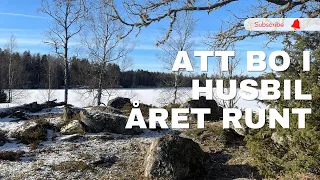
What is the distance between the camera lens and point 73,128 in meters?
11.5

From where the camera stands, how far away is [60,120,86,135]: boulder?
11.3 meters

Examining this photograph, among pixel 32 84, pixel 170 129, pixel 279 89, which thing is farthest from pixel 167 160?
pixel 32 84

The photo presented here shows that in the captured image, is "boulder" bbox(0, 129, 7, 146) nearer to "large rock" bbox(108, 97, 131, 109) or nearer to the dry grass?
the dry grass

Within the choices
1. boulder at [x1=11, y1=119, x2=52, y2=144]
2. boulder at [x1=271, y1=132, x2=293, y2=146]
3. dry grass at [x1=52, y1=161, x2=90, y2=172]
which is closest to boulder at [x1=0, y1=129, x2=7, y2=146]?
boulder at [x1=11, y1=119, x2=52, y2=144]

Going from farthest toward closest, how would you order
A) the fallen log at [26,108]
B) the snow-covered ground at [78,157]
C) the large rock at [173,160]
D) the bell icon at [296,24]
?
the fallen log at [26,108], the snow-covered ground at [78,157], the large rock at [173,160], the bell icon at [296,24]

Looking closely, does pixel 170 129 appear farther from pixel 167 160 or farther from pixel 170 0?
pixel 170 0

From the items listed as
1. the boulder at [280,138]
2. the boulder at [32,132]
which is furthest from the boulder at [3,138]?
the boulder at [280,138]

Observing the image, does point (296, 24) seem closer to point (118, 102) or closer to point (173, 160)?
point (173, 160)

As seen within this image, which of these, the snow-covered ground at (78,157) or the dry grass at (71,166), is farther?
the dry grass at (71,166)

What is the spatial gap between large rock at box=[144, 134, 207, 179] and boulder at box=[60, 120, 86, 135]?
4.29 m

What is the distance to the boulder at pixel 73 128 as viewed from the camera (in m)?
11.3

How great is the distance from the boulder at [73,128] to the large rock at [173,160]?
429 centimetres

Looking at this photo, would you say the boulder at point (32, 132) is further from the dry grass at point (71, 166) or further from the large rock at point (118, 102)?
the large rock at point (118, 102)

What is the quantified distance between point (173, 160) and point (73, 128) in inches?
203
